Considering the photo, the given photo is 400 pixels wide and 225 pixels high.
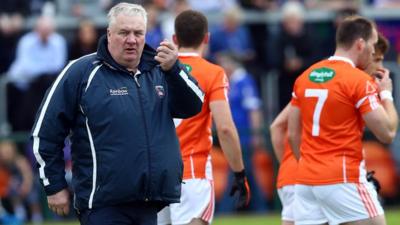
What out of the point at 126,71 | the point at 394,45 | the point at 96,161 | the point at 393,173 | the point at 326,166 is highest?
the point at 126,71

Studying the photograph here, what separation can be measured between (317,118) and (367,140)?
8240mm

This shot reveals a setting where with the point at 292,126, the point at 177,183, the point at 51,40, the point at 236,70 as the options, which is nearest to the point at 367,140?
the point at 236,70

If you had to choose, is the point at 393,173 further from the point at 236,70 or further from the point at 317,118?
the point at 317,118

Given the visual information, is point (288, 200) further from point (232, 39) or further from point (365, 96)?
point (232, 39)

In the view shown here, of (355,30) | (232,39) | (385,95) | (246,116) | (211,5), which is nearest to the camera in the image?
(355,30)

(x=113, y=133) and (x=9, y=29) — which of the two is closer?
(x=113, y=133)

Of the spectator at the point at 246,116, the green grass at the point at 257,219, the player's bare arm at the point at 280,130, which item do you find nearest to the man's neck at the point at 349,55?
the player's bare arm at the point at 280,130

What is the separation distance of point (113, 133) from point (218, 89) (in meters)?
1.89

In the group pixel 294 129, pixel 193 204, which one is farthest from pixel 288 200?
pixel 193 204

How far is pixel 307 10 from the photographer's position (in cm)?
1980

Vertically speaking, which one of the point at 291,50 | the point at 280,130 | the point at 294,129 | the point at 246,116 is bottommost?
the point at 246,116

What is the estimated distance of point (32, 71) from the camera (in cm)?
1789

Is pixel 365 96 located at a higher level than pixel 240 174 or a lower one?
higher

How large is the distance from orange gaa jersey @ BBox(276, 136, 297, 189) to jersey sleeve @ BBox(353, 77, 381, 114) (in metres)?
1.20
